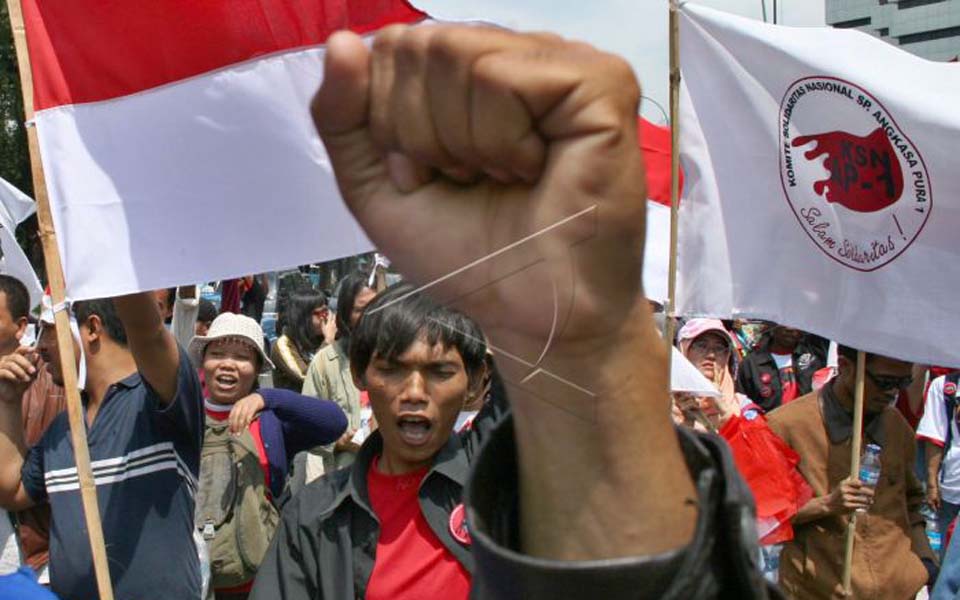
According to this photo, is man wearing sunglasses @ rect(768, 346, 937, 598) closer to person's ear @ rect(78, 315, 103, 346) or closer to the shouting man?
person's ear @ rect(78, 315, 103, 346)

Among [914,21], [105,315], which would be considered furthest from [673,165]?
[914,21]

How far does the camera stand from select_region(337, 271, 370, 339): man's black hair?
17.3 feet

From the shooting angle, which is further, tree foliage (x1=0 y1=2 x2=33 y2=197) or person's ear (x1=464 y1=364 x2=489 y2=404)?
tree foliage (x1=0 y1=2 x2=33 y2=197)

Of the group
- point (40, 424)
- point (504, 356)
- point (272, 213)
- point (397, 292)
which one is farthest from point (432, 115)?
point (40, 424)

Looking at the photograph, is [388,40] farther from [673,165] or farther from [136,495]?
[673,165]

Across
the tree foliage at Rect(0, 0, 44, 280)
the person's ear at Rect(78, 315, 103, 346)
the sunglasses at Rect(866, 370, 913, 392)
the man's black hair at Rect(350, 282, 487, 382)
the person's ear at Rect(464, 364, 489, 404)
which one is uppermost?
the man's black hair at Rect(350, 282, 487, 382)

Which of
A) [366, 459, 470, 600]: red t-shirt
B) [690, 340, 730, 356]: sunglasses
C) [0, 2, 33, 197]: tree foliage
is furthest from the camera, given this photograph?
[0, 2, 33, 197]: tree foliage

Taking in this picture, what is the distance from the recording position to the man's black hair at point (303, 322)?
709 cm

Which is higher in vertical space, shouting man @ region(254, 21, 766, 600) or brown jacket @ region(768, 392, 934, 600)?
shouting man @ region(254, 21, 766, 600)

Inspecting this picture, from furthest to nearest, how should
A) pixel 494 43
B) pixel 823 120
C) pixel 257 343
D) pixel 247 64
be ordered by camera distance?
pixel 257 343 < pixel 823 120 < pixel 247 64 < pixel 494 43

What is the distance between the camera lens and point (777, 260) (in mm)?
3971

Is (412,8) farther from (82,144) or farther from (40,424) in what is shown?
(40,424)

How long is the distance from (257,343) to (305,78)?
1598mm

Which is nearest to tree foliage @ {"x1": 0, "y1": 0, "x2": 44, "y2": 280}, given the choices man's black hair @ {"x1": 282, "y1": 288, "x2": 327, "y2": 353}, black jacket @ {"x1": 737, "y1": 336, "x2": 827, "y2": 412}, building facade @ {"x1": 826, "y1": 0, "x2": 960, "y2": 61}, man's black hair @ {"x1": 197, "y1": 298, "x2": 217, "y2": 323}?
man's black hair @ {"x1": 197, "y1": 298, "x2": 217, "y2": 323}
